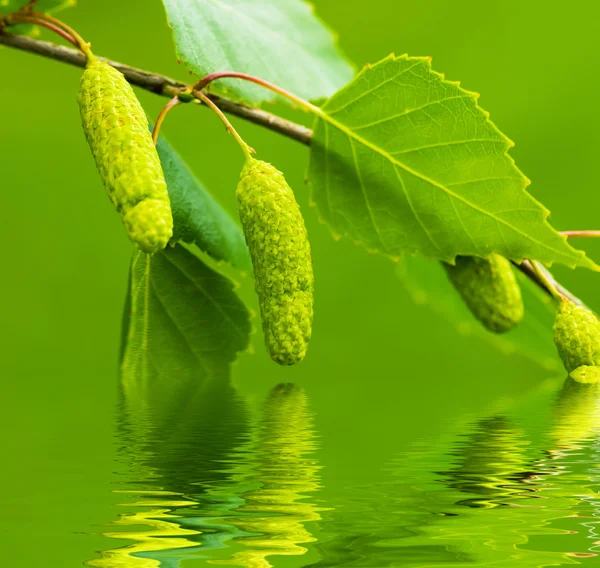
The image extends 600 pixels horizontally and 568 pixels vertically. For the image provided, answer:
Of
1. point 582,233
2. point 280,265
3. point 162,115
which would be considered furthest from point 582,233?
point 162,115

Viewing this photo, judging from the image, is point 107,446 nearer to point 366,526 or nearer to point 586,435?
point 366,526

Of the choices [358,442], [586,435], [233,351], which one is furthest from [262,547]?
[233,351]

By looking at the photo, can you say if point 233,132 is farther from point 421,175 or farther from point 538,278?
point 538,278

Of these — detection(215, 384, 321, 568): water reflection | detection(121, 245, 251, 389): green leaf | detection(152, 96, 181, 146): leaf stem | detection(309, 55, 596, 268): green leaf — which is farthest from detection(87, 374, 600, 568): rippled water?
detection(152, 96, 181, 146): leaf stem

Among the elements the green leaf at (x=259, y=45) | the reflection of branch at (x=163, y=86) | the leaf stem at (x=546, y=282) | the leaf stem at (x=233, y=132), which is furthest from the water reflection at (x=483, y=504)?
the green leaf at (x=259, y=45)

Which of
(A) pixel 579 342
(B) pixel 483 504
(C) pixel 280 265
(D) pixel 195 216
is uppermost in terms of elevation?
(D) pixel 195 216

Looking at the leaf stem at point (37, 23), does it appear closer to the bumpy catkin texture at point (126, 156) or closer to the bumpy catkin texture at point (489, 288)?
the bumpy catkin texture at point (126, 156)

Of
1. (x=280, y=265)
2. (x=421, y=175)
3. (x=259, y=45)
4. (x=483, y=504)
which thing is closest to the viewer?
(x=483, y=504)
